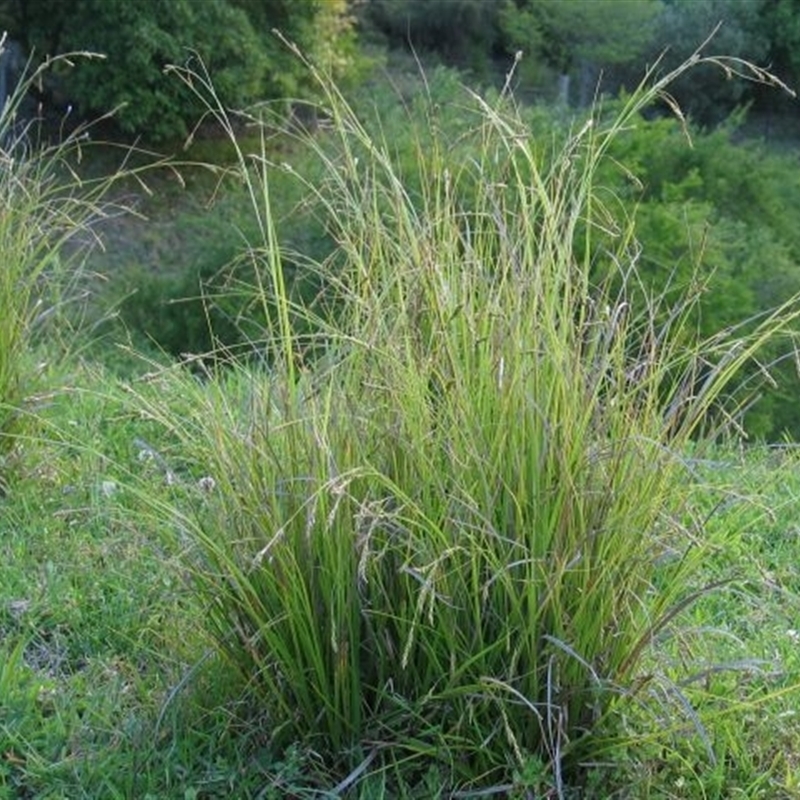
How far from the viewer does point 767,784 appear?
10.2ft

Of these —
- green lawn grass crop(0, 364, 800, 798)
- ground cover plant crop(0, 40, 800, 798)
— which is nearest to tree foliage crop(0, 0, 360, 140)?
green lawn grass crop(0, 364, 800, 798)

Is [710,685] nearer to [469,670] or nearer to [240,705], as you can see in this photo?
[469,670]

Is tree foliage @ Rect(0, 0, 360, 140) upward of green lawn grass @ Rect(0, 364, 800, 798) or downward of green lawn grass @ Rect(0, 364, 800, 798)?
downward

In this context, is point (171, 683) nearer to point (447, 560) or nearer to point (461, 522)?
point (447, 560)

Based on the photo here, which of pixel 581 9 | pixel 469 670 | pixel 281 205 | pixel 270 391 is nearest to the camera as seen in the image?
pixel 469 670

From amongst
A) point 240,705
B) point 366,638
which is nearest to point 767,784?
point 366,638

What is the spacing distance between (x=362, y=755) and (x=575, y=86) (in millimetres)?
23327

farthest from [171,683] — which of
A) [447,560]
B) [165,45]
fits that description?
[165,45]

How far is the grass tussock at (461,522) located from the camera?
9.63 feet

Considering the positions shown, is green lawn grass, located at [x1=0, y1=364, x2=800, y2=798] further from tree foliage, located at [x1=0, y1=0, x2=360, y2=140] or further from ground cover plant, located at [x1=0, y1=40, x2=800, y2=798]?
tree foliage, located at [x1=0, y1=0, x2=360, y2=140]

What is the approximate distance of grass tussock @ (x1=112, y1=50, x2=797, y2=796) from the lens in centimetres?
294

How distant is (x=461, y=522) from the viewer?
2852 mm

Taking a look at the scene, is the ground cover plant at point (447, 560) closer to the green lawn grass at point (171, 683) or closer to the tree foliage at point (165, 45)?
the green lawn grass at point (171, 683)

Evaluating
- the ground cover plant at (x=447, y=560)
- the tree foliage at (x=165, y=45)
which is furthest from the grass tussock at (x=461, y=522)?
the tree foliage at (x=165, y=45)
